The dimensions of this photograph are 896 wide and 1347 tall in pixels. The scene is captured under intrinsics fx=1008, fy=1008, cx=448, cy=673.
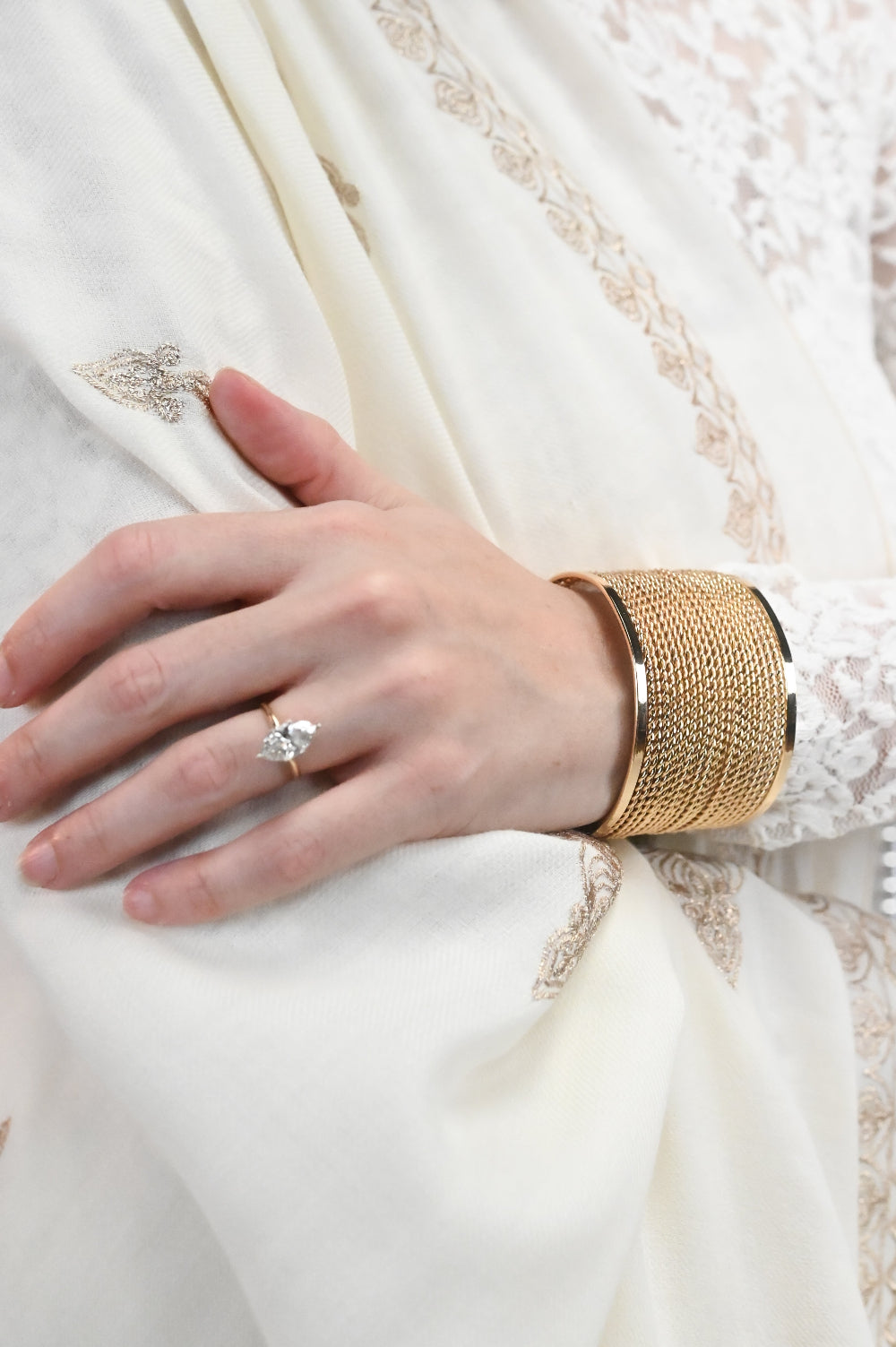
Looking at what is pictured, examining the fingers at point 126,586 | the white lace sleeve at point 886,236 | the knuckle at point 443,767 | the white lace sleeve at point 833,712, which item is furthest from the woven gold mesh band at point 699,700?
the white lace sleeve at point 886,236

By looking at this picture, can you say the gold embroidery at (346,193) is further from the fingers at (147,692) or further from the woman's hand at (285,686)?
the fingers at (147,692)

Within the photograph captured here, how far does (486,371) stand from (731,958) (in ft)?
1.41

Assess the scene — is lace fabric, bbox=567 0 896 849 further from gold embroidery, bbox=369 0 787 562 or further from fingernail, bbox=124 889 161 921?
fingernail, bbox=124 889 161 921

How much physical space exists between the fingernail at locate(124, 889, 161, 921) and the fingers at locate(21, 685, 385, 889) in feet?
0.06

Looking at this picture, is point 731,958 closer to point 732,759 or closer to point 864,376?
point 732,759

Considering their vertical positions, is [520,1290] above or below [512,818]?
below

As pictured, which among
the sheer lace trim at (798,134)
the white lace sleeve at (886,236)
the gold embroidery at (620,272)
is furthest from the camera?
the white lace sleeve at (886,236)

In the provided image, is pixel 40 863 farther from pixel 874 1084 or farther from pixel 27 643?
pixel 874 1084

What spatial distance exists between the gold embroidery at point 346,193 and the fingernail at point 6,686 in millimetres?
367

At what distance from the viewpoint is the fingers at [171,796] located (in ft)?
1.57

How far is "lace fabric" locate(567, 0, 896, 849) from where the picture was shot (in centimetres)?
73

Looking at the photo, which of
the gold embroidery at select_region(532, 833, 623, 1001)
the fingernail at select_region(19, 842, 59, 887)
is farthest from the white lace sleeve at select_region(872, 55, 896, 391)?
the fingernail at select_region(19, 842, 59, 887)

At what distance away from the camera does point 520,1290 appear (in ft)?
1.57

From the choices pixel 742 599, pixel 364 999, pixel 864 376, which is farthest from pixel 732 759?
pixel 864 376
